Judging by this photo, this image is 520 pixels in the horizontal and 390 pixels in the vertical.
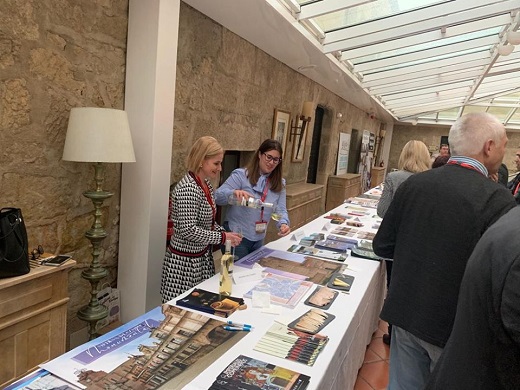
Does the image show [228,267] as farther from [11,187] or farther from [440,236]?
[11,187]

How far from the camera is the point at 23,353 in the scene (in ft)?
5.78

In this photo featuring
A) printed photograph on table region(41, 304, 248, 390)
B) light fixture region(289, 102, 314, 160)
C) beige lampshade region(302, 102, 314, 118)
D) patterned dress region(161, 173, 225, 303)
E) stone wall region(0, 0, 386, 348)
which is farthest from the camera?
beige lampshade region(302, 102, 314, 118)

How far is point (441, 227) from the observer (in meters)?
1.48

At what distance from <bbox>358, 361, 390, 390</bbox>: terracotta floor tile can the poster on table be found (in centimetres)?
630

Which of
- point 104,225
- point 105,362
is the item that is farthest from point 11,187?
point 105,362

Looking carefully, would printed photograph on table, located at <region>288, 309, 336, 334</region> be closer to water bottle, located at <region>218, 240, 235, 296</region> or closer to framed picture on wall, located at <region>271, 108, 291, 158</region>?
water bottle, located at <region>218, 240, 235, 296</region>

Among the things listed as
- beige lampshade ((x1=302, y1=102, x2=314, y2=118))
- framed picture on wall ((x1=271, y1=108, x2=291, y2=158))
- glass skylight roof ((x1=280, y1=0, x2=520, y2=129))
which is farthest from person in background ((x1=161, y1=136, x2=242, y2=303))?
beige lampshade ((x1=302, y1=102, x2=314, y2=118))

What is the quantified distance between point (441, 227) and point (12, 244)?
1.89 m

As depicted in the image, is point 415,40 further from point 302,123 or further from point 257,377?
point 257,377

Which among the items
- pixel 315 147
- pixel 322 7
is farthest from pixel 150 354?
pixel 315 147

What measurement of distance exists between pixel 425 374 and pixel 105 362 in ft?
4.73

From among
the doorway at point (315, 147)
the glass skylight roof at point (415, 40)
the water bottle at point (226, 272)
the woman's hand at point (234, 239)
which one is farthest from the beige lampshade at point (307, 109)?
the water bottle at point (226, 272)

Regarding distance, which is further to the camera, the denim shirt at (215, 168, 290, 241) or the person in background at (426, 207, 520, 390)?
the denim shirt at (215, 168, 290, 241)

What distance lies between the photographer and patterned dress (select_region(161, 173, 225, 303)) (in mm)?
2023
